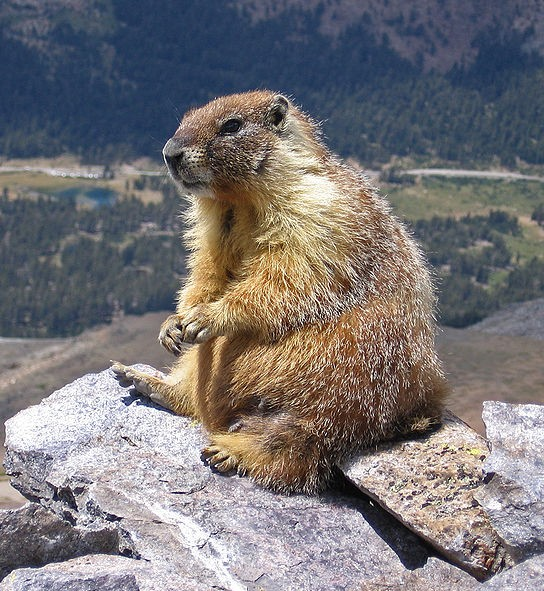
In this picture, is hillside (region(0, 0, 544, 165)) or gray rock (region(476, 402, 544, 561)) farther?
hillside (region(0, 0, 544, 165))

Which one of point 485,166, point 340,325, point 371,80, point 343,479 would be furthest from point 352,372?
point 371,80

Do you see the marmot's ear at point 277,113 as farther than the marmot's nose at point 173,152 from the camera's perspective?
Yes

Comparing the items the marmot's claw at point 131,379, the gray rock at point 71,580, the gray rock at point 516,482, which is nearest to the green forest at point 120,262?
the marmot's claw at point 131,379

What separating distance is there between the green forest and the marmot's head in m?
36.6

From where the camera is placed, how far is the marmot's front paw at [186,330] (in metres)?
5.88

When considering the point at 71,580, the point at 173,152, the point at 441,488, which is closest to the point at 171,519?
the point at 71,580

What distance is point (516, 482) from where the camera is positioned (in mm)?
4922

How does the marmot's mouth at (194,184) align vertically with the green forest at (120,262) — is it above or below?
above

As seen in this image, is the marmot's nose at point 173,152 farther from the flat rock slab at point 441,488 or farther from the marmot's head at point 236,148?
the flat rock slab at point 441,488

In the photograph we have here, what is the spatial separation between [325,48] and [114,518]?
110376 millimetres

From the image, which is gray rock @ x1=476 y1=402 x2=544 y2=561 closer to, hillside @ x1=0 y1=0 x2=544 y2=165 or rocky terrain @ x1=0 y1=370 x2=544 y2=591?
rocky terrain @ x1=0 y1=370 x2=544 y2=591

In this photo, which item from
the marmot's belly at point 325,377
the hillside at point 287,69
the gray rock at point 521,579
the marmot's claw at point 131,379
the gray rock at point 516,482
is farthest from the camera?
the hillside at point 287,69

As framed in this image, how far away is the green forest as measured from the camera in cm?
5412

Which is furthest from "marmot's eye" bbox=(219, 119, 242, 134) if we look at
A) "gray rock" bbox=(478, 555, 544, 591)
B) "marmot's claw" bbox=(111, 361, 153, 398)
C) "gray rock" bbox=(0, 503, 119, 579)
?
"gray rock" bbox=(478, 555, 544, 591)
